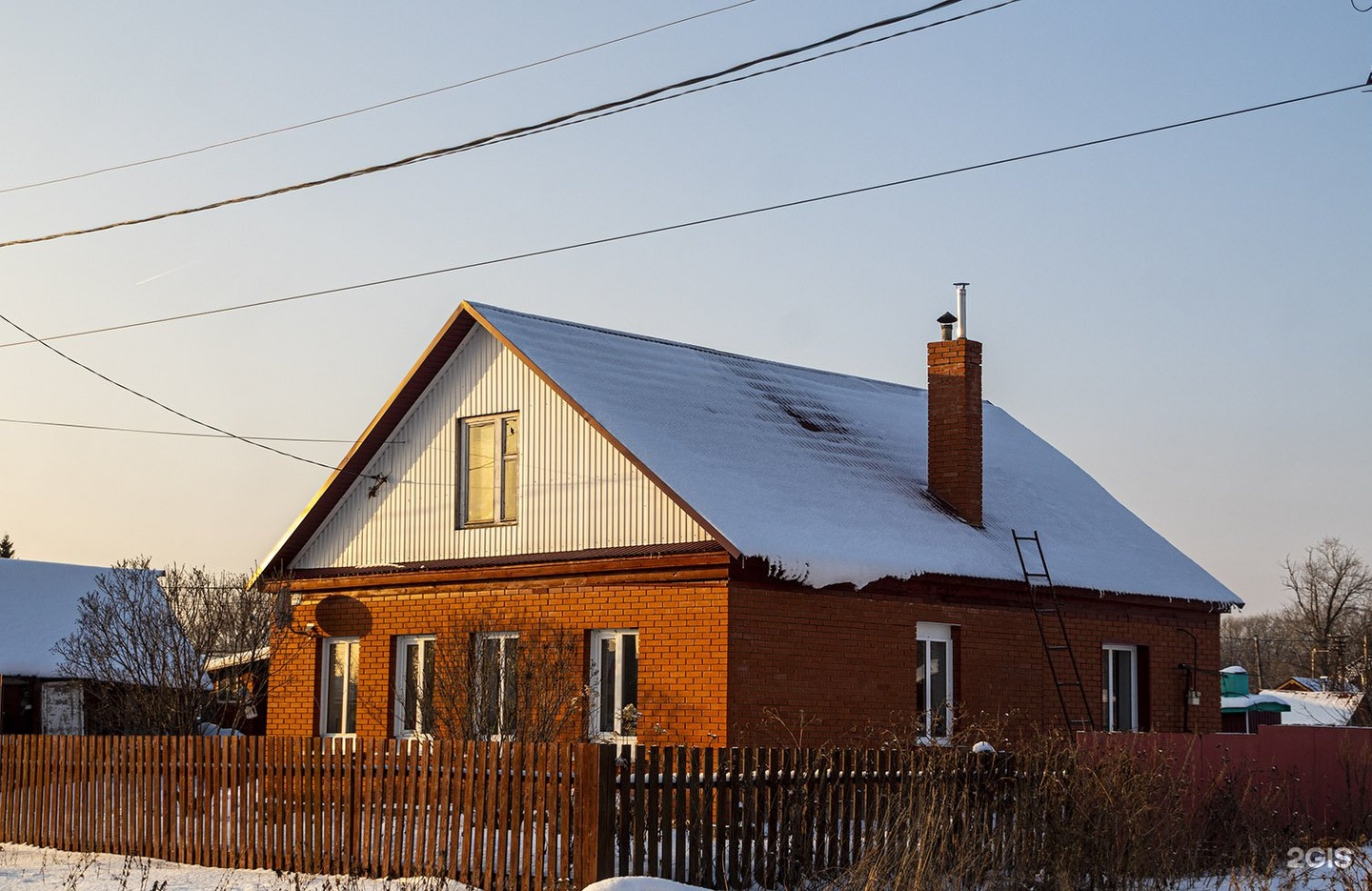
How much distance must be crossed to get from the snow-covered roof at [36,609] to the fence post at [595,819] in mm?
22350

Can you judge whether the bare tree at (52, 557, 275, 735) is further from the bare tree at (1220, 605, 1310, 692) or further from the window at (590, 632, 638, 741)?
the bare tree at (1220, 605, 1310, 692)

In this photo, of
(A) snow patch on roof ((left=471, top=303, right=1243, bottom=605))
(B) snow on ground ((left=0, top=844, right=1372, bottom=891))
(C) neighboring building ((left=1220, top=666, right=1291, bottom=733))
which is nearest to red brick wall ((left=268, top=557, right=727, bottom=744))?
(A) snow patch on roof ((left=471, top=303, right=1243, bottom=605))

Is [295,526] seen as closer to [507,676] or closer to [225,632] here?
[225,632]

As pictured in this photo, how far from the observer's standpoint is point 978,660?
2061cm

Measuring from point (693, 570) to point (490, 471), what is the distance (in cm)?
393

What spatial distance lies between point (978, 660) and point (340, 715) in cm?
891

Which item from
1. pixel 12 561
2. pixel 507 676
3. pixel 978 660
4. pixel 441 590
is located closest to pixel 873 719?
pixel 978 660

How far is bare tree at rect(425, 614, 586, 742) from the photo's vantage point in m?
18.0

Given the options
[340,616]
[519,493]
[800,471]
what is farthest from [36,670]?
[800,471]

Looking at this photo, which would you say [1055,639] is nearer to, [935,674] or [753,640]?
[935,674]

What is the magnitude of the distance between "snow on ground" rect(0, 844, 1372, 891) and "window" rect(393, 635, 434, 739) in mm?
4977

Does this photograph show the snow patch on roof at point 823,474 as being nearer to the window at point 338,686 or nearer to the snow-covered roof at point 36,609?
the window at point 338,686

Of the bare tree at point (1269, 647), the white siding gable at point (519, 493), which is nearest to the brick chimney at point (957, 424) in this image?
the white siding gable at point (519, 493)

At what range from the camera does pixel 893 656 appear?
63.3ft
